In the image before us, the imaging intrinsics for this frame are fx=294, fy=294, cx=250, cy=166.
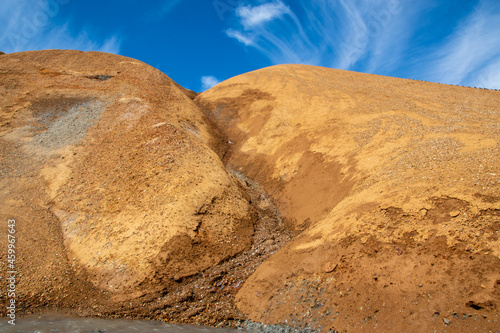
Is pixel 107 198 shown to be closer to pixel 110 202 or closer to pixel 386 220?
pixel 110 202


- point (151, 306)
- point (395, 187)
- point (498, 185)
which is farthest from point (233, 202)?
point (498, 185)

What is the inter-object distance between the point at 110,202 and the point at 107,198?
0.28m

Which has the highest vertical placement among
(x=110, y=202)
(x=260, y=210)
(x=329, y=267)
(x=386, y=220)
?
(x=110, y=202)

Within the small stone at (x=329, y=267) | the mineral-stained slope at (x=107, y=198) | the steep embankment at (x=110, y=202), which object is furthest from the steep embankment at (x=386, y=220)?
the mineral-stained slope at (x=107, y=198)

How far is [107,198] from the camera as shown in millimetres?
9641

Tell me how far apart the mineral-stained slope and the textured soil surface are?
51 millimetres

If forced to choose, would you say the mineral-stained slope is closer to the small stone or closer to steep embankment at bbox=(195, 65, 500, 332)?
steep embankment at bbox=(195, 65, 500, 332)

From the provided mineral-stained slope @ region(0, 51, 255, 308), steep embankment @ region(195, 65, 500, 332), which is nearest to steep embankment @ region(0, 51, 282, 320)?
mineral-stained slope @ region(0, 51, 255, 308)

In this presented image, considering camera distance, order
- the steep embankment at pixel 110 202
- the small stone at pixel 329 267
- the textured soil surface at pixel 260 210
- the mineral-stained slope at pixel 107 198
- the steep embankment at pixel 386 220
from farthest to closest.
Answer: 1. the mineral-stained slope at pixel 107 198
2. the steep embankment at pixel 110 202
3. the small stone at pixel 329 267
4. the textured soil surface at pixel 260 210
5. the steep embankment at pixel 386 220

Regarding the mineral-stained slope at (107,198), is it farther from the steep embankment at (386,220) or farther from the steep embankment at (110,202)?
the steep embankment at (386,220)

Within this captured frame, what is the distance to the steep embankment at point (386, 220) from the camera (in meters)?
4.76

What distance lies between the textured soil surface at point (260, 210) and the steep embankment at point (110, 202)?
0.16 ft

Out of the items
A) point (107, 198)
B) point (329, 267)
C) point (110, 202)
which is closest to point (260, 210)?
point (329, 267)

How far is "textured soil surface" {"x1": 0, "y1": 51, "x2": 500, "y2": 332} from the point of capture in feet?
17.4
